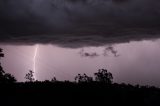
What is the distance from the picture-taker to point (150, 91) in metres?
63.8

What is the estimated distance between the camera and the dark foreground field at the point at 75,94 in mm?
59531

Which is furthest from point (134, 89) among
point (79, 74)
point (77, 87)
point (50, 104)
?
point (79, 74)

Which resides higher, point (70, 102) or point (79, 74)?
point (79, 74)

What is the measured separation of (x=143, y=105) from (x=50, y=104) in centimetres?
1339

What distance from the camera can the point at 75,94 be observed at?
200 feet

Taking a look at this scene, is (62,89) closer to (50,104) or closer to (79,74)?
(50,104)

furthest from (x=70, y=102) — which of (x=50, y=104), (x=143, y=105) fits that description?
(x=143, y=105)

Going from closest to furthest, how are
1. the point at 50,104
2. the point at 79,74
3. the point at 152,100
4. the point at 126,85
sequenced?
the point at 50,104
the point at 152,100
the point at 126,85
the point at 79,74

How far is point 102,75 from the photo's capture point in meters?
138

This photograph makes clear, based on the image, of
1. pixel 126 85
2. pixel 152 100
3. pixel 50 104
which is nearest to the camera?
pixel 50 104

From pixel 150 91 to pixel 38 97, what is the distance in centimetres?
1672

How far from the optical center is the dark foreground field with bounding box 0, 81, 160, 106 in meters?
59.5

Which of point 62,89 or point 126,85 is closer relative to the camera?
point 62,89

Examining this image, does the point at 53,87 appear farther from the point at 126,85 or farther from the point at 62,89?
the point at 126,85
